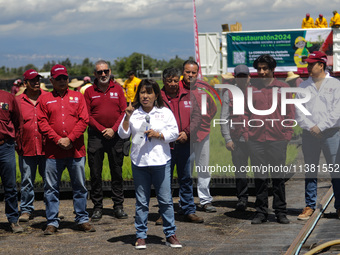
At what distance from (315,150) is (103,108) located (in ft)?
9.93

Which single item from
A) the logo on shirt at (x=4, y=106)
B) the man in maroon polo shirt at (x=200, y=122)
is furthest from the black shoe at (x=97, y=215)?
the logo on shirt at (x=4, y=106)

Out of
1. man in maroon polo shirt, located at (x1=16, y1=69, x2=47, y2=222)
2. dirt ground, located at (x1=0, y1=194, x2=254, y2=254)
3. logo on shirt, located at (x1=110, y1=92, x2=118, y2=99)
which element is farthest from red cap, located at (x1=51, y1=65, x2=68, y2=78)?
dirt ground, located at (x1=0, y1=194, x2=254, y2=254)

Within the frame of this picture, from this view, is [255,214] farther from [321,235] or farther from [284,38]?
[284,38]

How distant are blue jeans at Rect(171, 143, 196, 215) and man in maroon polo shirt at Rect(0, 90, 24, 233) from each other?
2.21 m

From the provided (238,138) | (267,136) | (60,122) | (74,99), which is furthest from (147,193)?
(238,138)

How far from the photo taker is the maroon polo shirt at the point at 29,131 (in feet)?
28.0

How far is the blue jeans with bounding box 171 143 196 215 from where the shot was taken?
836cm

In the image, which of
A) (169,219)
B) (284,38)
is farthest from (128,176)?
(284,38)

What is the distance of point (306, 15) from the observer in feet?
87.6

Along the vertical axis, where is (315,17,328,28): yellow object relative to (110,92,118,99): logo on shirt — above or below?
above

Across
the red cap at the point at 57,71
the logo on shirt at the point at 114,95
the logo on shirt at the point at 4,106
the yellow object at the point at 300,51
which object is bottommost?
the logo on shirt at the point at 4,106

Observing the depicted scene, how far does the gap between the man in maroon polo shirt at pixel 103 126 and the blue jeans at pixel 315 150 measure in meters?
2.63

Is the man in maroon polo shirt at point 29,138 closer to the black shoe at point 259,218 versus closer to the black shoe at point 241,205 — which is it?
the black shoe at point 241,205

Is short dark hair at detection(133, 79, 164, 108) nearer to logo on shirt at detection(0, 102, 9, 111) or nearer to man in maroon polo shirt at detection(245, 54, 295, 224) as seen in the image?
man in maroon polo shirt at detection(245, 54, 295, 224)
